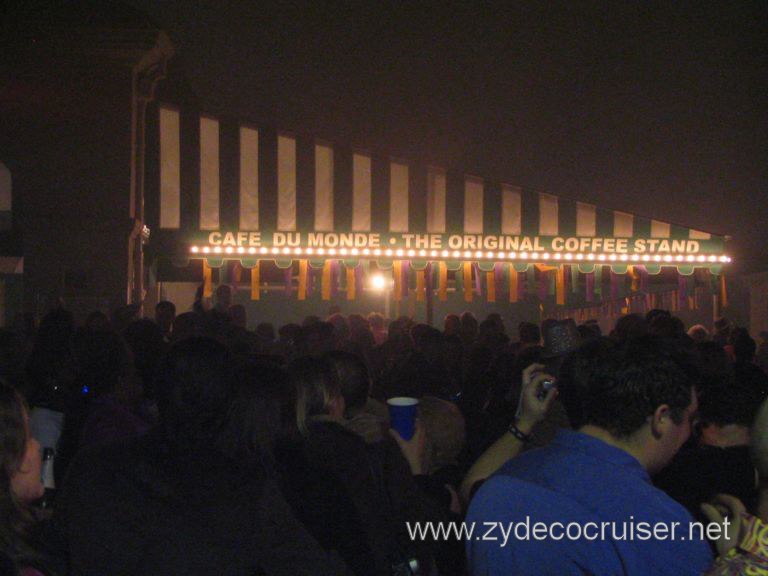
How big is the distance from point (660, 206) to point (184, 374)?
14.2 metres

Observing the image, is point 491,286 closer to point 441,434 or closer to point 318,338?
point 318,338

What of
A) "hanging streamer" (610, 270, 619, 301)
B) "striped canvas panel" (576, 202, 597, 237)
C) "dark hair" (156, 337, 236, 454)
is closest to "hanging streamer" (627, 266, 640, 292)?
"hanging streamer" (610, 270, 619, 301)

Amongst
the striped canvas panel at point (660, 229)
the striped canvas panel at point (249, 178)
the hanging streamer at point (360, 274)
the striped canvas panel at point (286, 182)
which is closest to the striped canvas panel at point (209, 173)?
the striped canvas panel at point (249, 178)

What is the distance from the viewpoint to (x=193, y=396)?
2098 millimetres

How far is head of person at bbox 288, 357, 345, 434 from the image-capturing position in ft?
9.64

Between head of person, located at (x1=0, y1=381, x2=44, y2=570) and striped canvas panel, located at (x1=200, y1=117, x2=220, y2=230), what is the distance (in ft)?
31.8

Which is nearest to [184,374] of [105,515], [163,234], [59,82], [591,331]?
Answer: [105,515]

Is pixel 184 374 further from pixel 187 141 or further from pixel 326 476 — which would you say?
pixel 187 141

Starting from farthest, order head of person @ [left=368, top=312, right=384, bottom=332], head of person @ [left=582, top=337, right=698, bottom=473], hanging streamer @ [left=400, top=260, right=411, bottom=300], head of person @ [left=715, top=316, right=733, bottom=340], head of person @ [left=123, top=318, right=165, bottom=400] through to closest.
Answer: hanging streamer @ [left=400, top=260, right=411, bottom=300] < head of person @ [left=368, top=312, right=384, bottom=332] < head of person @ [left=715, top=316, right=733, bottom=340] < head of person @ [left=123, top=318, right=165, bottom=400] < head of person @ [left=582, top=337, right=698, bottom=473]

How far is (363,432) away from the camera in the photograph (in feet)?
9.43

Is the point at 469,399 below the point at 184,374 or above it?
below

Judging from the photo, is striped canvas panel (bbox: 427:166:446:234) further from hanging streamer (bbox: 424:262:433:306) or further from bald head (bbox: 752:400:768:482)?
bald head (bbox: 752:400:768:482)

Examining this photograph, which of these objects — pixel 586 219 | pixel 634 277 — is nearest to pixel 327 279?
pixel 586 219

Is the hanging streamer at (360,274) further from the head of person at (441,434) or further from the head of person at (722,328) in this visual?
the head of person at (441,434)
